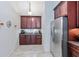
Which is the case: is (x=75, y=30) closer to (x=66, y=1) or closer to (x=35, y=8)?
(x=66, y=1)

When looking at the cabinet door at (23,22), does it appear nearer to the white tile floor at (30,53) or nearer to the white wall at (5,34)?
the white tile floor at (30,53)

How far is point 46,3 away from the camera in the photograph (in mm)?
8625

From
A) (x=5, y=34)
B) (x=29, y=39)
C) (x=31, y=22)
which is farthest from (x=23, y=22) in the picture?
(x=5, y=34)

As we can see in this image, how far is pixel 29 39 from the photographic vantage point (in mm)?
12352

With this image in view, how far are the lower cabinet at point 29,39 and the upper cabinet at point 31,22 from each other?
A: 2.81ft

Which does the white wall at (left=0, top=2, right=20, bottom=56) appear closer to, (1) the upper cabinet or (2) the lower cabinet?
(2) the lower cabinet

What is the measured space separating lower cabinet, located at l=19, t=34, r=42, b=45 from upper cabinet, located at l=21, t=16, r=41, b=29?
0.86m

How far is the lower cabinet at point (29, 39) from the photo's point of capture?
1220cm

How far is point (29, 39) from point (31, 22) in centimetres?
137

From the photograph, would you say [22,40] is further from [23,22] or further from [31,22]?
[31,22]

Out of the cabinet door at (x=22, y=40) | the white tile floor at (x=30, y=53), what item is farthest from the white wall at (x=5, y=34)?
the cabinet door at (x=22, y=40)

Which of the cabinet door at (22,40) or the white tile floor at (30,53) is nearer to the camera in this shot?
the white tile floor at (30,53)

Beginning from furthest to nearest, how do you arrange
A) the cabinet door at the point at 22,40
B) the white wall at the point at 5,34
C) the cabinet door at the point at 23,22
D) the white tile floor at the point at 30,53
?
1. the cabinet door at the point at 23,22
2. the cabinet door at the point at 22,40
3. the white tile floor at the point at 30,53
4. the white wall at the point at 5,34

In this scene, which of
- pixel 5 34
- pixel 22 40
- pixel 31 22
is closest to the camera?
pixel 5 34
